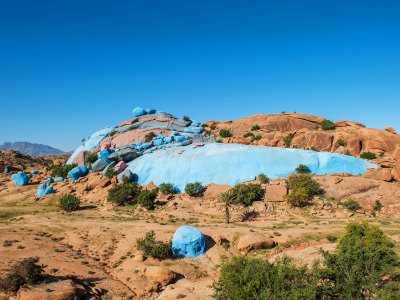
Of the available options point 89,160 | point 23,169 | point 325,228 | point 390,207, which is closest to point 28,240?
point 325,228

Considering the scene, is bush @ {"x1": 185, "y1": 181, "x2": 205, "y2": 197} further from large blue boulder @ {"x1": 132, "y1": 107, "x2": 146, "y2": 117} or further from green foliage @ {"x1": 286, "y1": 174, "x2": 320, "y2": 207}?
large blue boulder @ {"x1": 132, "y1": 107, "x2": 146, "y2": 117}

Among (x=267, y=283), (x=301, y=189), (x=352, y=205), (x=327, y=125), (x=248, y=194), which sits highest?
(x=327, y=125)

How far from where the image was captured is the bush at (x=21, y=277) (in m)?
18.8

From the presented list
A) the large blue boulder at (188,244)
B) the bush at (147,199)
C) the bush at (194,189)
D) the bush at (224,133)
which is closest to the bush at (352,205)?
the bush at (194,189)

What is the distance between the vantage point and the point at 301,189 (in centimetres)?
4009

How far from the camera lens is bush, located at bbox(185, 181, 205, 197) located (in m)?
44.6

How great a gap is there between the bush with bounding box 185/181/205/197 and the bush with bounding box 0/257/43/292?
26.0m

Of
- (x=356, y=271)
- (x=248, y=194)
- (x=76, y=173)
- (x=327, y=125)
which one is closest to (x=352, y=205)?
(x=248, y=194)

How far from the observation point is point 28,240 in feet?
88.6

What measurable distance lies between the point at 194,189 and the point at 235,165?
28.6 feet

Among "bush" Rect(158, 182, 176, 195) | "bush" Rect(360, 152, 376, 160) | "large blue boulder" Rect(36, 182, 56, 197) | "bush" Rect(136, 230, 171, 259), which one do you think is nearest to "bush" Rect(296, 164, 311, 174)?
"bush" Rect(360, 152, 376, 160)

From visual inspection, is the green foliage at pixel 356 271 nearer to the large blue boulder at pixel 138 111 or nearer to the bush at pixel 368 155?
the bush at pixel 368 155

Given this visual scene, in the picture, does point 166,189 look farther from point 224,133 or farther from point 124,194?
point 224,133

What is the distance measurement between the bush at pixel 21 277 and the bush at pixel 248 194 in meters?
24.7
